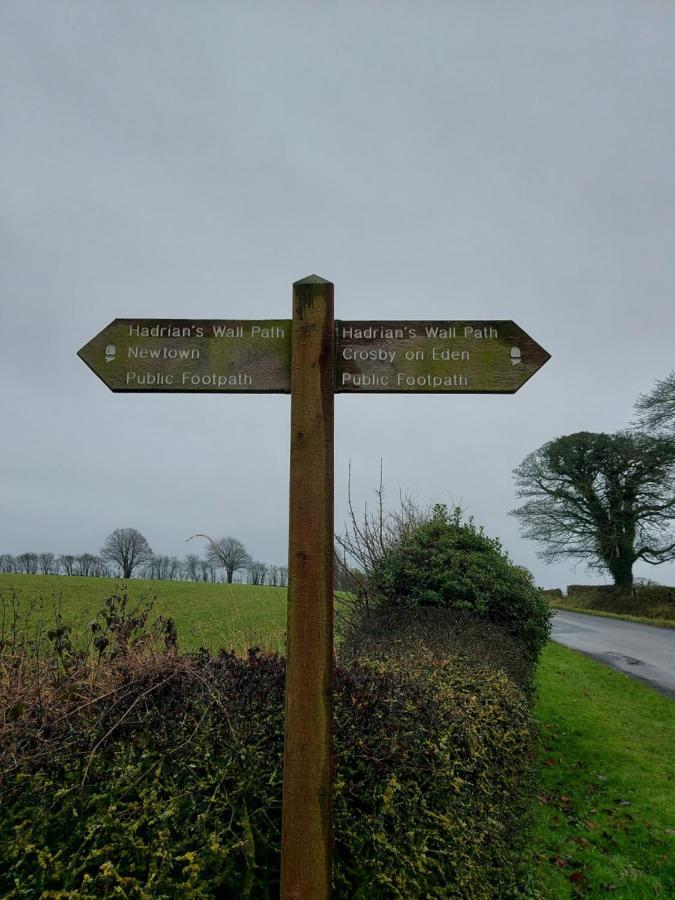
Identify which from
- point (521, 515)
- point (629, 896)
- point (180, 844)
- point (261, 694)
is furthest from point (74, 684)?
Result: point (521, 515)

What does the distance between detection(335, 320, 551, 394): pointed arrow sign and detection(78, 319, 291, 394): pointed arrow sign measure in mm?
316

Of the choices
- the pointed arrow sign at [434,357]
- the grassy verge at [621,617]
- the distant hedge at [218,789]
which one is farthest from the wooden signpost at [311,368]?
the grassy verge at [621,617]

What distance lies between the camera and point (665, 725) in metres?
8.14

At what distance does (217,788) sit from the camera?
2311 millimetres

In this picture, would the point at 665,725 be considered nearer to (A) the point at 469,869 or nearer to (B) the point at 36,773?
(A) the point at 469,869

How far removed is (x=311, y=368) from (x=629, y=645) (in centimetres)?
1618

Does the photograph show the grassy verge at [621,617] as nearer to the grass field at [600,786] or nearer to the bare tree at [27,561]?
the grass field at [600,786]

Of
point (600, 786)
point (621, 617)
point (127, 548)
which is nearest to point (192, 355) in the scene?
point (600, 786)

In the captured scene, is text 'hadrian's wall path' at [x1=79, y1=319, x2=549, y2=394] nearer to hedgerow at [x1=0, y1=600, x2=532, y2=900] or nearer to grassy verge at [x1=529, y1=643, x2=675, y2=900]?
hedgerow at [x1=0, y1=600, x2=532, y2=900]

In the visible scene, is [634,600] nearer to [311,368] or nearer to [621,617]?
[621,617]

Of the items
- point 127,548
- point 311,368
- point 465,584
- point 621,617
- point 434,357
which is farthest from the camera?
point 127,548

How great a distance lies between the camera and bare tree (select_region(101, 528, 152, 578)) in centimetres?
6064

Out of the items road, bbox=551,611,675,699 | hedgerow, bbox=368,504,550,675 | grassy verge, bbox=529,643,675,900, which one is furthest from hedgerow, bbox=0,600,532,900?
road, bbox=551,611,675,699

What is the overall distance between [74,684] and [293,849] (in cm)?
148
